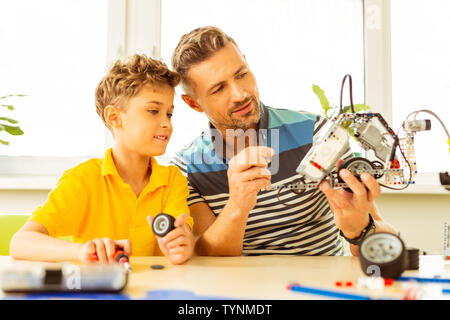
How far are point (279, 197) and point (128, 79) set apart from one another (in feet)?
2.16

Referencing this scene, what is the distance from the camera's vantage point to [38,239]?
1.05 m

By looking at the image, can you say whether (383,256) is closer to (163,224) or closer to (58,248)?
(163,224)

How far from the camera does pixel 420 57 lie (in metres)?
2.85

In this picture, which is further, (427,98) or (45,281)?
(427,98)

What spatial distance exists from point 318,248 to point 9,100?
Result: 2218 mm

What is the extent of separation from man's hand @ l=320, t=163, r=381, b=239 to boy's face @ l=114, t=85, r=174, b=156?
1.96ft

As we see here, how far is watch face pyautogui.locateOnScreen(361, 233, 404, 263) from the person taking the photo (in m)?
0.80

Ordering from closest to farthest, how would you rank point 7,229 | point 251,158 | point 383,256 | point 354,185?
point 383,256
point 354,185
point 251,158
point 7,229

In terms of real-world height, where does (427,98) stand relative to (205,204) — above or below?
above

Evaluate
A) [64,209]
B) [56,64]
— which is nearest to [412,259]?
[64,209]

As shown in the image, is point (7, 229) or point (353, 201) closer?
point (353, 201)

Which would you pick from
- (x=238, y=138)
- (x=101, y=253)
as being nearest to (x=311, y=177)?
(x=101, y=253)

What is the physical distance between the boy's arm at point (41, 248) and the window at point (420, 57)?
7.86ft
